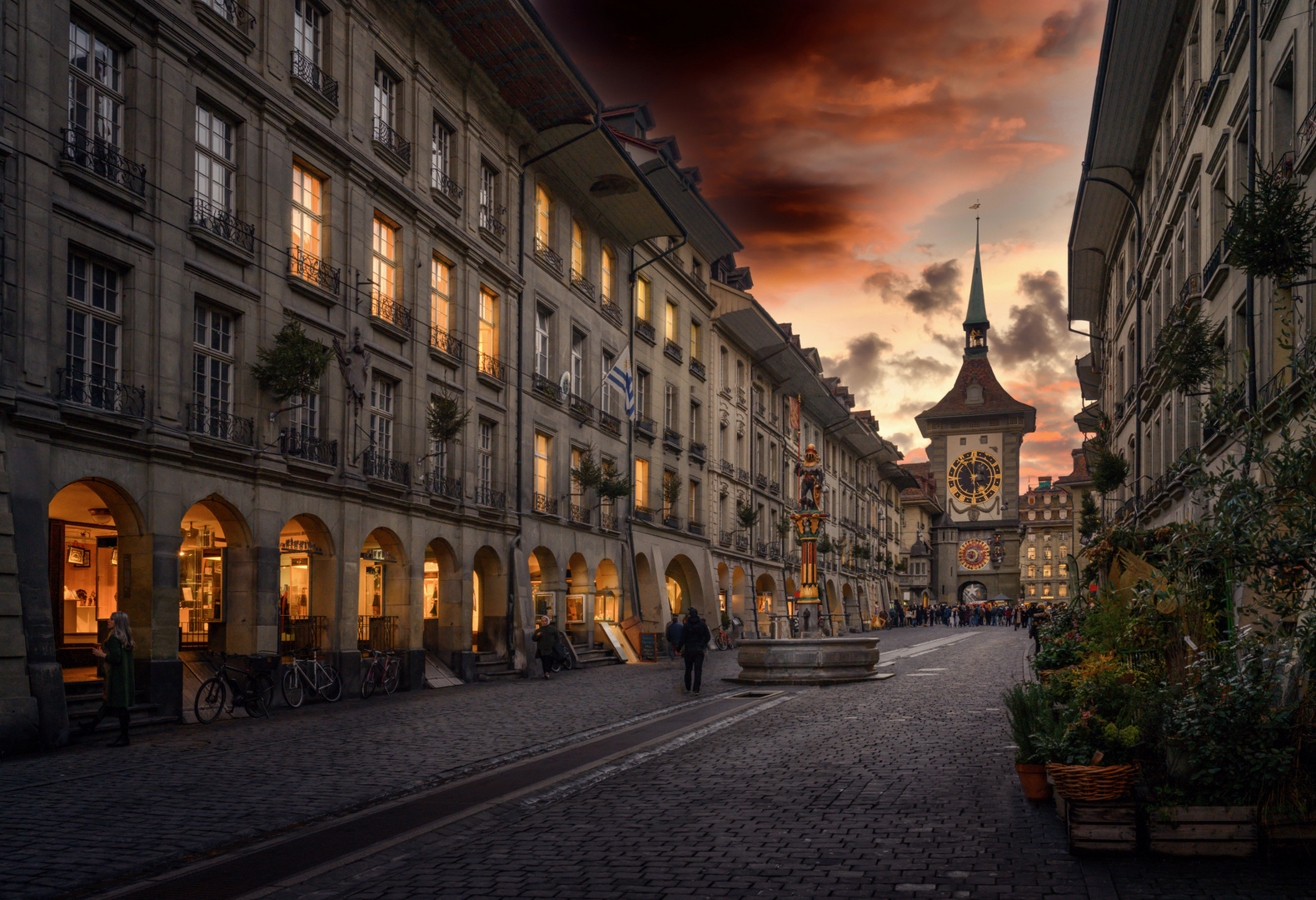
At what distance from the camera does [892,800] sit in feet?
33.9

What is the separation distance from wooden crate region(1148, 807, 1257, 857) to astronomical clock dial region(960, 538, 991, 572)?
4724 inches

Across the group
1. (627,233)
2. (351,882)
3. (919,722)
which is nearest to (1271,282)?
(919,722)

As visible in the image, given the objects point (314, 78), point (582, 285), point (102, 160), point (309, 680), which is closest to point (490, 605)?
point (309, 680)

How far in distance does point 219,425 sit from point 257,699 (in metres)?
4.55

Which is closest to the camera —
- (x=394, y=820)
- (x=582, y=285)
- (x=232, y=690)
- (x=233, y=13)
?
(x=394, y=820)

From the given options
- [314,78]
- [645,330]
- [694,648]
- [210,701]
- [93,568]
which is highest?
[314,78]

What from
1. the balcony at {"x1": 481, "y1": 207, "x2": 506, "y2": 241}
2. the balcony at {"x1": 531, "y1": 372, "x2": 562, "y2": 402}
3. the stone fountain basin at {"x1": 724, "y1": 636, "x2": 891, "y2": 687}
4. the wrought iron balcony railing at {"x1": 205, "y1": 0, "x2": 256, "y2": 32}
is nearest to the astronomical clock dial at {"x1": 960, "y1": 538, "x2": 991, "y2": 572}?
the balcony at {"x1": 531, "y1": 372, "x2": 562, "y2": 402}

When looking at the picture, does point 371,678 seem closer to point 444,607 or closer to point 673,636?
point 444,607

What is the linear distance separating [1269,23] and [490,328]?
19.1 meters

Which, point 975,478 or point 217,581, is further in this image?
point 975,478

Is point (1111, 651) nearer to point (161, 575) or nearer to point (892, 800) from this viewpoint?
point (892, 800)

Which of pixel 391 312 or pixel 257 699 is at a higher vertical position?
pixel 391 312

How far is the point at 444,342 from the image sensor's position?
2814 cm

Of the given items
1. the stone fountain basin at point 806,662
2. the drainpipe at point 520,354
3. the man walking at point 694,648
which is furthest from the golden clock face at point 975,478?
the man walking at point 694,648
